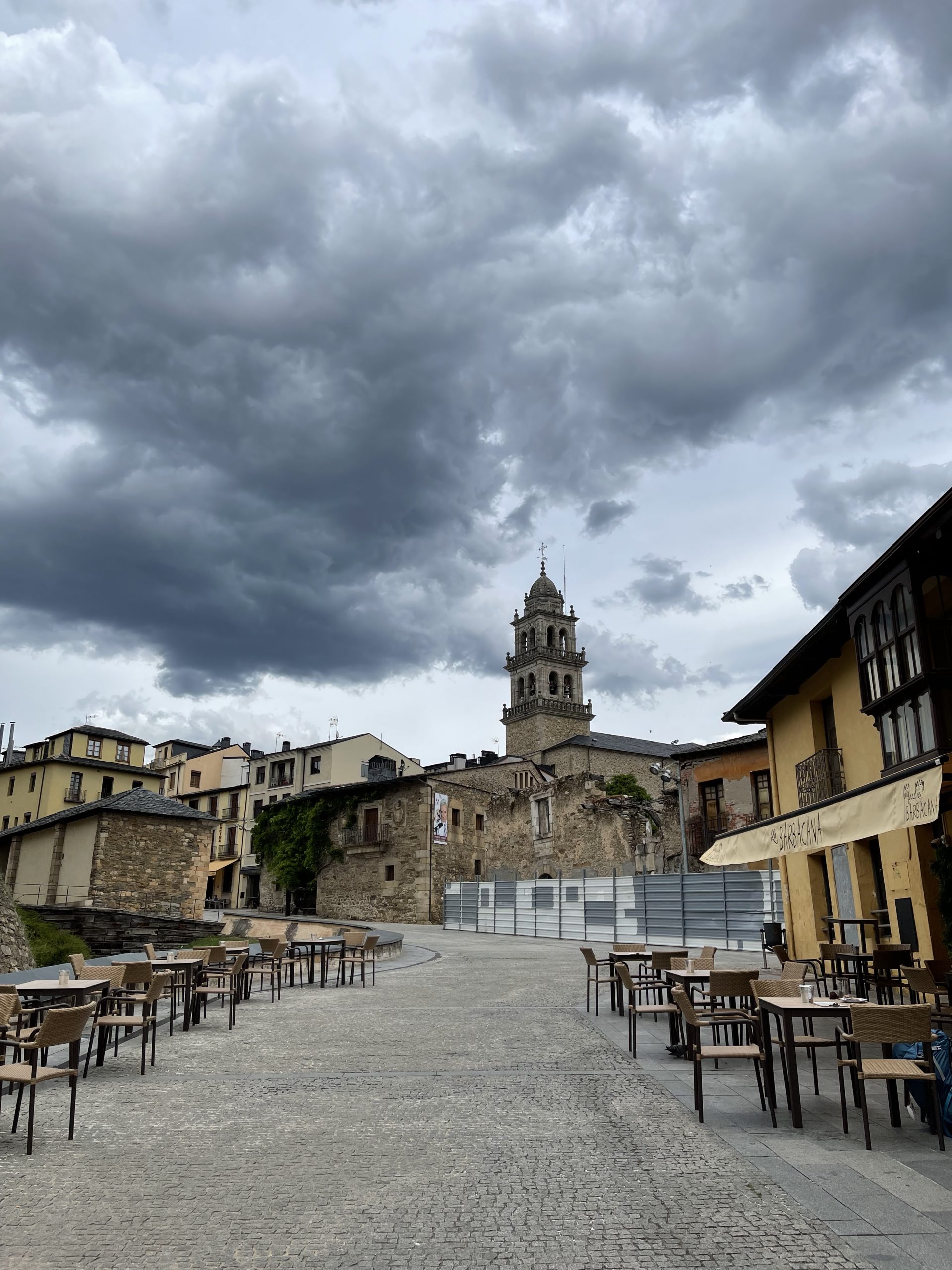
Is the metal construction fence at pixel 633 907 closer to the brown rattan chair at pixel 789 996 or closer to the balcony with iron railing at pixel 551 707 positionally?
the brown rattan chair at pixel 789 996

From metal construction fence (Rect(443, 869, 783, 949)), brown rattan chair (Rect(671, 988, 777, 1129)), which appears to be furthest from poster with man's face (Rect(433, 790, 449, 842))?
brown rattan chair (Rect(671, 988, 777, 1129))

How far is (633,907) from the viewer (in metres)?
Result: 26.5

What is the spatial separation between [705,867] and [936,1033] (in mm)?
27589

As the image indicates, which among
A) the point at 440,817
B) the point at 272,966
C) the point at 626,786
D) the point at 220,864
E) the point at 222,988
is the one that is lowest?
the point at 222,988

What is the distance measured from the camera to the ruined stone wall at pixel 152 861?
95.9 ft

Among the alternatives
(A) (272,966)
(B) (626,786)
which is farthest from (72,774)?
(A) (272,966)

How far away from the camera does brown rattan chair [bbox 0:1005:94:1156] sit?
219 inches

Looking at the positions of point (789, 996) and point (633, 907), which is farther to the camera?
point (633, 907)

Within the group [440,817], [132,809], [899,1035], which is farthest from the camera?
[440,817]

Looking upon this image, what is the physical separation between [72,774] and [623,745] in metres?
41.4

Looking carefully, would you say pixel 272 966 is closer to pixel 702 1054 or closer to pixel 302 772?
pixel 702 1054

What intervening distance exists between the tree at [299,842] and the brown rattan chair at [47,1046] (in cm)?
3661

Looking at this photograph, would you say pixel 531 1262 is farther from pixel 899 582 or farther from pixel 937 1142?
pixel 899 582

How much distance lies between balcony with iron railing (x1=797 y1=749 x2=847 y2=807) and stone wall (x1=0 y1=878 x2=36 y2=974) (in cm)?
1397
